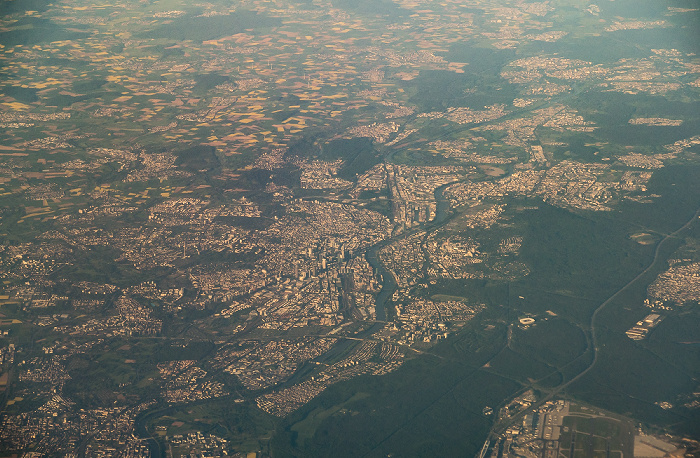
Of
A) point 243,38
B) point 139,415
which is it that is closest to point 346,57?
point 243,38

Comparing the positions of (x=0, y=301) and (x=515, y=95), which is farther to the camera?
(x=515, y=95)

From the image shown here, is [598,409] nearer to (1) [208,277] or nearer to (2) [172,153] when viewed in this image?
(1) [208,277]

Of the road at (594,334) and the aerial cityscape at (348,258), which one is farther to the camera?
the aerial cityscape at (348,258)

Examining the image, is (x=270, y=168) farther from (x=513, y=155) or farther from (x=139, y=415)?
(x=139, y=415)

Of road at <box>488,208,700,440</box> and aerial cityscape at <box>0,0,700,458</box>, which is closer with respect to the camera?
road at <box>488,208,700,440</box>

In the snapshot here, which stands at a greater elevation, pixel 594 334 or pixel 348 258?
pixel 594 334

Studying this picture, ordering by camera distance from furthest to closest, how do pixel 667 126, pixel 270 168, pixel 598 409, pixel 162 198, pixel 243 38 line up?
pixel 243 38 < pixel 667 126 < pixel 270 168 < pixel 162 198 < pixel 598 409

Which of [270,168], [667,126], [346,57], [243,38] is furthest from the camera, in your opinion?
[243,38]

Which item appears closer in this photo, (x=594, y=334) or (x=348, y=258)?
(x=594, y=334)
